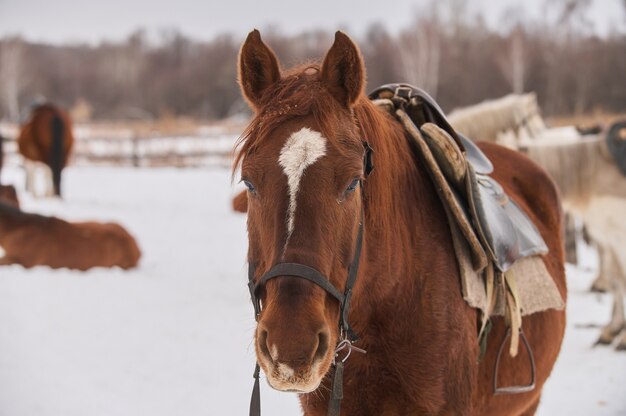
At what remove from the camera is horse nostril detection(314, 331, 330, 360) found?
4.81 ft

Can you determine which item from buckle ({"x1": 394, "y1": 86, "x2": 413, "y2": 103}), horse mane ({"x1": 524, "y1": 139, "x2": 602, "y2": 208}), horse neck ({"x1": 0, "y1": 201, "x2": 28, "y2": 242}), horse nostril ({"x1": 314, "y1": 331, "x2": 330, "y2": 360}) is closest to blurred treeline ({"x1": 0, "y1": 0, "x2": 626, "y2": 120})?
horse mane ({"x1": 524, "y1": 139, "x2": 602, "y2": 208})

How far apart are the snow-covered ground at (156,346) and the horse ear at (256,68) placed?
5.08ft

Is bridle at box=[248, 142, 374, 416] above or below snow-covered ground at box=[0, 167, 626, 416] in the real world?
above

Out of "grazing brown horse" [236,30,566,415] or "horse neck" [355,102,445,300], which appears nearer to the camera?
"grazing brown horse" [236,30,566,415]

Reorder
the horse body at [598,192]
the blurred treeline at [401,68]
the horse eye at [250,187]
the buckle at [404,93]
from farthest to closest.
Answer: the blurred treeline at [401,68], the horse body at [598,192], the buckle at [404,93], the horse eye at [250,187]

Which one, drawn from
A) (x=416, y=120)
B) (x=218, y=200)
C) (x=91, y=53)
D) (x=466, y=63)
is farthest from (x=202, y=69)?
(x=416, y=120)

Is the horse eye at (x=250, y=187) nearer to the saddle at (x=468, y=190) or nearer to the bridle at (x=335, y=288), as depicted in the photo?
the bridle at (x=335, y=288)

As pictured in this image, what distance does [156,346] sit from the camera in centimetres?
499

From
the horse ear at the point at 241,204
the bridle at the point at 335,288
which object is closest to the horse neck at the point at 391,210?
the bridle at the point at 335,288

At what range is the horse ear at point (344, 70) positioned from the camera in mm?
1741

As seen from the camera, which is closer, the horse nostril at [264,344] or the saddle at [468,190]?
the horse nostril at [264,344]

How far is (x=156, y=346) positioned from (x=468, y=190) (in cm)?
364

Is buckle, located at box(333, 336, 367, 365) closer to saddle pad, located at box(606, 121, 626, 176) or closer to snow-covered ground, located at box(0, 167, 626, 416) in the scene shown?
snow-covered ground, located at box(0, 167, 626, 416)

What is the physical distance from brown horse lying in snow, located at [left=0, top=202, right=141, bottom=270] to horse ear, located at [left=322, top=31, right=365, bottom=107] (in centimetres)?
568
